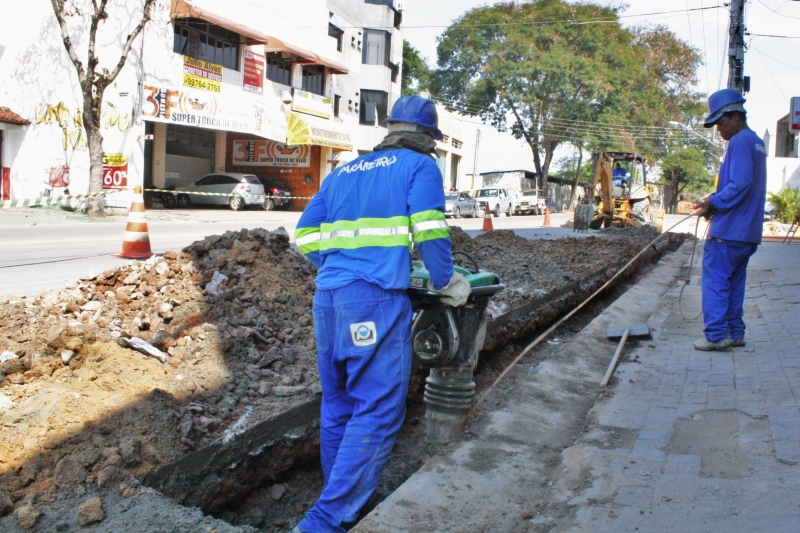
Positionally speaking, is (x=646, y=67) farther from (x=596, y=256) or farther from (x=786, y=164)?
(x=596, y=256)

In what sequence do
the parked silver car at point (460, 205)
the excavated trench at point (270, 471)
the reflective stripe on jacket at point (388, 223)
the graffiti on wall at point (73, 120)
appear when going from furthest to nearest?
the parked silver car at point (460, 205) < the graffiti on wall at point (73, 120) < the excavated trench at point (270, 471) < the reflective stripe on jacket at point (388, 223)

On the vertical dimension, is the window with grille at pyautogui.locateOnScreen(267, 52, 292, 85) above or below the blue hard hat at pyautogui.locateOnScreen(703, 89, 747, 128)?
above

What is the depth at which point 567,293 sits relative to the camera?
28.2 ft

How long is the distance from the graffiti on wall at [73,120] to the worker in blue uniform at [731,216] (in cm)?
2014

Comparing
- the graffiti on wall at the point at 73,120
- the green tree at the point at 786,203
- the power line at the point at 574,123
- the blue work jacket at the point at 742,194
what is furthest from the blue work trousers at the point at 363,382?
the power line at the point at 574,123

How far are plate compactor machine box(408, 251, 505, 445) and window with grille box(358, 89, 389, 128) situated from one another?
116 feet

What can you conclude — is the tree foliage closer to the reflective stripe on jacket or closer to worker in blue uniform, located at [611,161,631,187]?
worker in blue uniform, located at [611,161,631,187]

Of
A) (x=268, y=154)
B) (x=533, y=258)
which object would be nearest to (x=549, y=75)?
(x=268, y=154)

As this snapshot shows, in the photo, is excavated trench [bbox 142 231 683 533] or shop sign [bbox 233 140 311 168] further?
shop sign [bbox 233 140 311 168]

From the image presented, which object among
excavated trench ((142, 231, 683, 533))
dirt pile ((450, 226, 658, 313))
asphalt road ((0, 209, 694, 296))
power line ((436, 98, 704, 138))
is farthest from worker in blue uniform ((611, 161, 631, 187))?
power line ((436, 98, 704, 138))

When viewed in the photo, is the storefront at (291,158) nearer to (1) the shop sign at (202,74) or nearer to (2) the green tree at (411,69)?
(1) the shop sign at (202,74)

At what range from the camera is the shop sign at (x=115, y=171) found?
21719 millimetres

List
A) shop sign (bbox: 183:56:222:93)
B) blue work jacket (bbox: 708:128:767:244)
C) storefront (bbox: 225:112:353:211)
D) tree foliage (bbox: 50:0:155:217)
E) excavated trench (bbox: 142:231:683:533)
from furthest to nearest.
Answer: storefront (bbox: 225:112:353:211) → shop sign (bbox: 183:56:222:93) → tree foliage (bbox: 50:0:155:217) → blue work jacket (bbox: 708:128:767:244) → excavated trench (bbox: 142:231:683:533)

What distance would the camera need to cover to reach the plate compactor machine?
3299 millimetres
